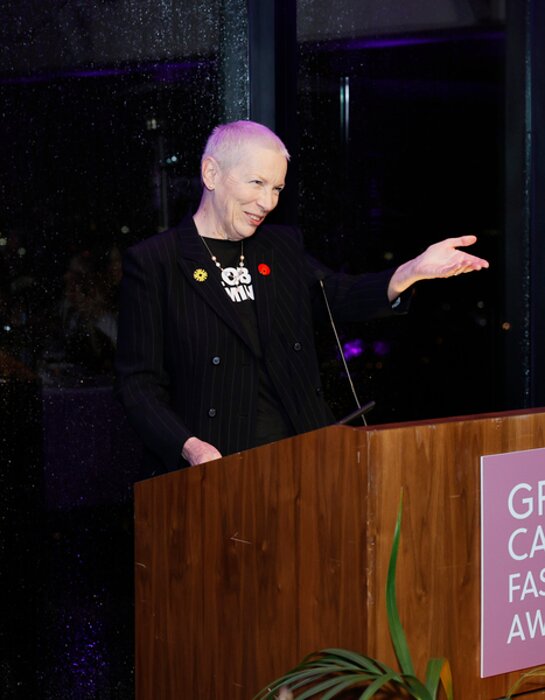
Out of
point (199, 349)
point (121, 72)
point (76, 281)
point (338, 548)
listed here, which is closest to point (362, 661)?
point (338, 548)

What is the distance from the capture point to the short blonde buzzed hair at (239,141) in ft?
8.64

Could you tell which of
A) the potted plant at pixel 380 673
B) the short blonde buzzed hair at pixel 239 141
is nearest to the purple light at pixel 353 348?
the short blonde buzzed hair at pixel 239 141

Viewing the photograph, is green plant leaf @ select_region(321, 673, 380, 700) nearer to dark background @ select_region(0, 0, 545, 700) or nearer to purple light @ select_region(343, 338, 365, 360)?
dark background @ select_region(0, 0, 545, 700)

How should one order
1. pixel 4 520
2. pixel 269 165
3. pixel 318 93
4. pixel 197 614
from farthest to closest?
pixel 318 93, pixel 4 520, pixel 269 165, pixel 197 614

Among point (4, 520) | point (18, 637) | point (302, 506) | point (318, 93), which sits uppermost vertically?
point (318, 93)

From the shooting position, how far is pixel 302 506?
1.85 m

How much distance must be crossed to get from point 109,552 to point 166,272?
104cm

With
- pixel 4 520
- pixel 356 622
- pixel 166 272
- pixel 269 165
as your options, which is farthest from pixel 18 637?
pixel 356 622

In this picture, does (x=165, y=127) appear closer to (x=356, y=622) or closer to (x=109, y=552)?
(x=109, y=552)

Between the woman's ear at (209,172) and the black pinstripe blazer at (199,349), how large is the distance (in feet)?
0.36

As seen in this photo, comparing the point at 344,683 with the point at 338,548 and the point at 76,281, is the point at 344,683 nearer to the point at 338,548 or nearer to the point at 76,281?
the point at 338,548

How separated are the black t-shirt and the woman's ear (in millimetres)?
128

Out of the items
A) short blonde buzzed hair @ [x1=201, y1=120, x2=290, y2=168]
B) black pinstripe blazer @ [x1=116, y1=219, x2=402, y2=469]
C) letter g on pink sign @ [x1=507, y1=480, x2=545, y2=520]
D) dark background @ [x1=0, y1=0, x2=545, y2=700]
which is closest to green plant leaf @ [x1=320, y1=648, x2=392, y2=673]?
letter g on pink sign @ [x1=507, y1=480, x2=545, y2=520]

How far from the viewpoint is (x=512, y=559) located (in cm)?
183
